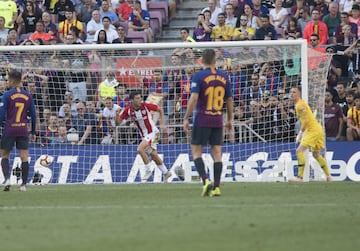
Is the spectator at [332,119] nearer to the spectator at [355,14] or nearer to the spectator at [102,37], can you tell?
the spectator at [355,14]

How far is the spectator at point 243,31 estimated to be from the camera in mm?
26078

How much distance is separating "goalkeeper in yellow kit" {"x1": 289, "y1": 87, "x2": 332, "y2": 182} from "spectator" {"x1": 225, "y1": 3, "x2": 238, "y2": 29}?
6.13 meters

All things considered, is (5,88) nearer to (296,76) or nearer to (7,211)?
(296,76)

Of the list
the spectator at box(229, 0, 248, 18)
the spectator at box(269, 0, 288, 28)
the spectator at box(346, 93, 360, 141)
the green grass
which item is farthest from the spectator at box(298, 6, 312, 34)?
the green grass

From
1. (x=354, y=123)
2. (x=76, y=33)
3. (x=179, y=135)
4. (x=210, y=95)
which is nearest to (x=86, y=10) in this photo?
(x=76, y=33)

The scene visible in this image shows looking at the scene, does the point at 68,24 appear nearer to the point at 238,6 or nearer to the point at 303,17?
the point at 238,6

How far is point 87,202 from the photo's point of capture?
14859mm

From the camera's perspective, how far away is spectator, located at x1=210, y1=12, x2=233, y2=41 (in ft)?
86.8

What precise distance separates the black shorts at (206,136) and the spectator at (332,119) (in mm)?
8512

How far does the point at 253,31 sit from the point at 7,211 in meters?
14.2

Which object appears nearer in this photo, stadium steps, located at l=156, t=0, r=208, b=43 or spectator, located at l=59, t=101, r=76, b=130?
spectator, located at l=59, t=101, r=76, b=130

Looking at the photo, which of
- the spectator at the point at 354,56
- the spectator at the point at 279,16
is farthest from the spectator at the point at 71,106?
the spectator at the point at 354,56

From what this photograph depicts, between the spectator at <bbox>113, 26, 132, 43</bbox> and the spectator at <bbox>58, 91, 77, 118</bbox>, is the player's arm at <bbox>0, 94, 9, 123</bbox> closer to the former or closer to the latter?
the spectator at <bbox>58, 91, 77, 118</bbox>

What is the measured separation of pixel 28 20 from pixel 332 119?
922 centimetres
